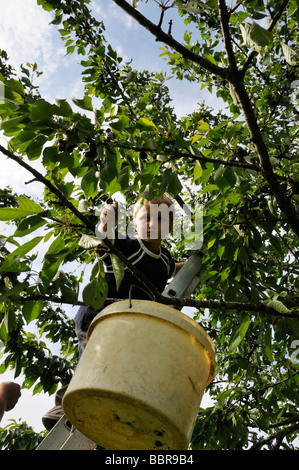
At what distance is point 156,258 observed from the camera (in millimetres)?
2770

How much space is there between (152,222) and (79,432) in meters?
1.47

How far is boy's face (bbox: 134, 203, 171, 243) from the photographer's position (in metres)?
2.68

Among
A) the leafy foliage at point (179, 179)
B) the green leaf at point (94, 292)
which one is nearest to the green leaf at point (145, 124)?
the leafy foliage at point (179, 179)

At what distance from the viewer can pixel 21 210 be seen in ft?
4.53

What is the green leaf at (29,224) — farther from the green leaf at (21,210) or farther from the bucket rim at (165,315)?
the bucket rim at (165,315)

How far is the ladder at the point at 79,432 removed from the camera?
6.12 feet

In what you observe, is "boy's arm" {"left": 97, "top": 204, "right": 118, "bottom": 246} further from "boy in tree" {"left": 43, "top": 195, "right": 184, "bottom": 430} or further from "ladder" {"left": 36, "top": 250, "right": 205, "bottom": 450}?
"ladder" {"left": 36, "top": 250, "right": 205, "bottom": 450}

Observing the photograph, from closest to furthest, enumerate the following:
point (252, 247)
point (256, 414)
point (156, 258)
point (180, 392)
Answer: point (180, 392) → point (252, 247) → point (156, 258) → point (256, 414)

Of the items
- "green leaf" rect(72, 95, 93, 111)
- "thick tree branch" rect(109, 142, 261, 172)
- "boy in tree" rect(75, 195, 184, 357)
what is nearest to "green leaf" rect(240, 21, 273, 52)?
"thick tree branch" rect(109, 142, 261, 172)

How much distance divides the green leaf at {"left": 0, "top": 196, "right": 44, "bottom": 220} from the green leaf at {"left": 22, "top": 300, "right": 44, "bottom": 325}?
20.5 inches

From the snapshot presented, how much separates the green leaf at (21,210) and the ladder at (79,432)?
3.07ft

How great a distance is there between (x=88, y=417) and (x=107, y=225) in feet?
3.65

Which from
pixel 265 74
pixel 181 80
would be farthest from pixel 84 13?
pixel 265 74
